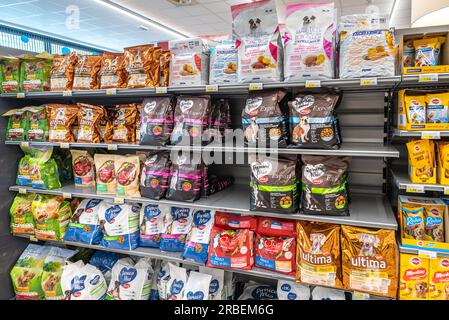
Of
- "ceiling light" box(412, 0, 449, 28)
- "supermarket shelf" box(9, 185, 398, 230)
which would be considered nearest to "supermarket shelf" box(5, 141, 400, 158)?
"supermarket shelf" box(9, 185, 398, 230)

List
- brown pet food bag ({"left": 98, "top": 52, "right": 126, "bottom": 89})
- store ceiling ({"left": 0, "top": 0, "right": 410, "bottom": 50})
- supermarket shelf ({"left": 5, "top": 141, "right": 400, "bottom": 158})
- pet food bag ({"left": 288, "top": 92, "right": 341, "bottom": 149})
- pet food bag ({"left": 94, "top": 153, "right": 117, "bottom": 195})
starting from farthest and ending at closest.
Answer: store ceiling ({"left": 0, "top": 0, "right": 410, "bottom": 50}) < pet food bag ({"left": 94, "top": 153, "right": 117, "bottom": 195}) < brown pet food bag ({"left": 98, "top": 52, "right": 126, "bottom": 89}) < pet food bag ({"left": 288, "top": 92, "right": 341, "bottom": 149}) < supermarket shelf ({"left": 5, "top": 141, "right": 400, "bottom": 158})

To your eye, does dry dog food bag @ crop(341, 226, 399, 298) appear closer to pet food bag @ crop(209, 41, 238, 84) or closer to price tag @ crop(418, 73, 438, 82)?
price tag @ crop(418, 73, 438, 82)

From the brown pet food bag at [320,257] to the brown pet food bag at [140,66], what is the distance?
1663 mm

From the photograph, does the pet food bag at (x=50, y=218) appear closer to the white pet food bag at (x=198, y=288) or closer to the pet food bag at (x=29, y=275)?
the pet food bag at (x=29, y=275)

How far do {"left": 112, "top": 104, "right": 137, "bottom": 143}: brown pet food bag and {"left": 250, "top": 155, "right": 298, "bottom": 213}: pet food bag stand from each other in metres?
1.15

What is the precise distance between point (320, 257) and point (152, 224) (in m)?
1.37

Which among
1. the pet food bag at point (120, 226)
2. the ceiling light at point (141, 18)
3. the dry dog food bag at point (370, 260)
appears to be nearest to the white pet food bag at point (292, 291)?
the dry dog food bag at point (370, 260)

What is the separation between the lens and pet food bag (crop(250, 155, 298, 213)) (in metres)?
2.14

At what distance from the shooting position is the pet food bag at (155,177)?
2.54 metres

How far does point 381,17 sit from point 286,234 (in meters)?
1.52

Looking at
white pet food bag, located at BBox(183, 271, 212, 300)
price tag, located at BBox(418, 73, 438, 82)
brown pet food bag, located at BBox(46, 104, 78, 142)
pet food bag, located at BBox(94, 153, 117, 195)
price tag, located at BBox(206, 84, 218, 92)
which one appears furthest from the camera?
brown pet food bag, located at BBox(46, 104, 78, 142)

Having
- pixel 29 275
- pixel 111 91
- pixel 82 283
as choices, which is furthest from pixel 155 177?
pixel 29 275
